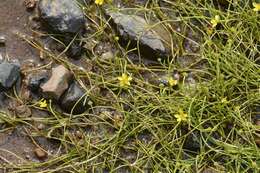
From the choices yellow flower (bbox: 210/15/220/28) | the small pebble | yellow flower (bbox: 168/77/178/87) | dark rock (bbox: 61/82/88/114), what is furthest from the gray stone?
yellow flower (bbox: 210/15/220/28)

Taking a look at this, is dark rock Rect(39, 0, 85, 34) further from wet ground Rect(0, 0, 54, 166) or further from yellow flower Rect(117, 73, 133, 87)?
yellow flower Rect(117, 73, 133, 87)

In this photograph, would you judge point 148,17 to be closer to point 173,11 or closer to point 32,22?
point 173,11

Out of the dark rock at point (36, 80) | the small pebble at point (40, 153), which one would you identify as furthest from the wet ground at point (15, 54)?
the dark rock at point (36, 80)

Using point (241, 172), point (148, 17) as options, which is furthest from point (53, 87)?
point (241, 172)

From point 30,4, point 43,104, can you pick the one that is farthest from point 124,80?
point 30,4

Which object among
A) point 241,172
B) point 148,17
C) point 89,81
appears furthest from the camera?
point 148,17

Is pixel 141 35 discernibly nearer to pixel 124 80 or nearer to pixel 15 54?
pixel 124 80
